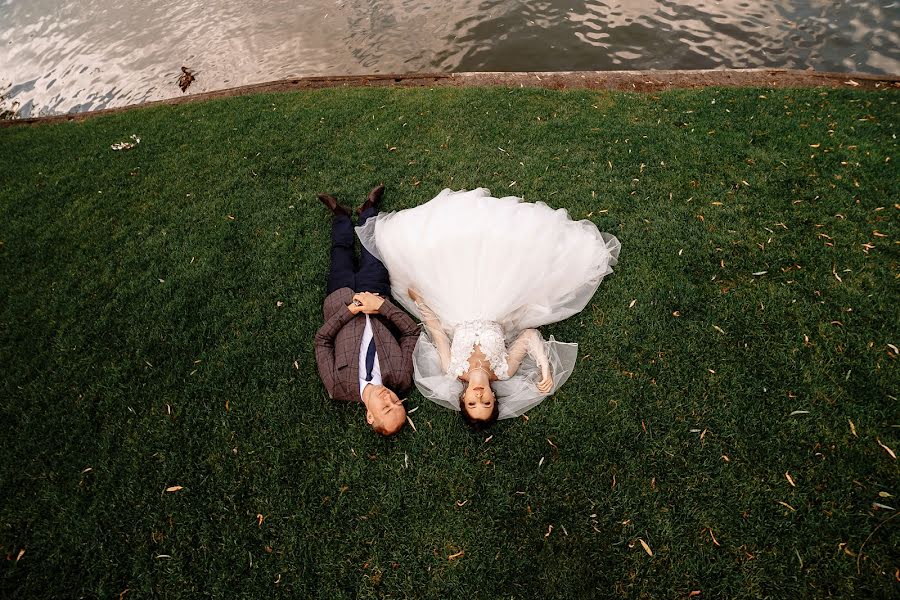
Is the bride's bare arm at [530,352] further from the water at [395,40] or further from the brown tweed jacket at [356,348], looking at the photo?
the water at [395,40]

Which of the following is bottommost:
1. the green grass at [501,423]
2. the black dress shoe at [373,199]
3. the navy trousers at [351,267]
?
the green grass at [501,423]

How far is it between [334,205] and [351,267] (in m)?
1.15

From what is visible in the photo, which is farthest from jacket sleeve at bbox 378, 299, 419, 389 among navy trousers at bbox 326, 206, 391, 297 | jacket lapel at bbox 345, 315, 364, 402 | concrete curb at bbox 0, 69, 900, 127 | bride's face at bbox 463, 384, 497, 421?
concrete curb at bbox 0, 69, 900, 127

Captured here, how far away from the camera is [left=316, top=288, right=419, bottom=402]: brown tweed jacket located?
4.45m

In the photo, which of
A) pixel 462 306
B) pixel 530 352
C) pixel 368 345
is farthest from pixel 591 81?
pixel 368 345

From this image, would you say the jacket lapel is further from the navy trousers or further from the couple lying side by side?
the navy trousers

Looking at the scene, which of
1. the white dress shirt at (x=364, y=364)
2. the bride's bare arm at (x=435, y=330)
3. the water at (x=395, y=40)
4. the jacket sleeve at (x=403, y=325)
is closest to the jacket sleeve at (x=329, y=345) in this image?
the white dress shirt at (x=364, y=364)

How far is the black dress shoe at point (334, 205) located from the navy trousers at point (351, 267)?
12 centimetres

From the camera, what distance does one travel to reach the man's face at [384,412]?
4098 millimetres

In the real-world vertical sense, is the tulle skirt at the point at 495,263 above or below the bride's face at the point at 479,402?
above

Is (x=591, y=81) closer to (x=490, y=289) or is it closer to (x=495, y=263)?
(x=495, y=263)

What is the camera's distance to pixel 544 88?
8391 millimetres

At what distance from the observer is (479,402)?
4102 mm

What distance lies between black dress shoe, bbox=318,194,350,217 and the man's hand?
5.62 ft
